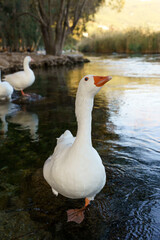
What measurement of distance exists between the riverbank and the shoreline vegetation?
26.1ft

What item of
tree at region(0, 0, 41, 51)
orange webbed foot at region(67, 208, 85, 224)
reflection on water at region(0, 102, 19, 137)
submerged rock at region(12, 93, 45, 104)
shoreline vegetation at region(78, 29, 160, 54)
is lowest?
orange webbed foot at region(67, 208, 85, 224)

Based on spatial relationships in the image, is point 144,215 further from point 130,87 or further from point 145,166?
point 130,87

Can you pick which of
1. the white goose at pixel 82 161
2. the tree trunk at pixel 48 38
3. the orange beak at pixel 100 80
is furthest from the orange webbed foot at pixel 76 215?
the tree trunk at pixel 48 38

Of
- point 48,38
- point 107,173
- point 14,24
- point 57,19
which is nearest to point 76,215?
point 107,173

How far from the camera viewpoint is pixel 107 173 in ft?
10.8

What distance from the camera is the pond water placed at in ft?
7.89

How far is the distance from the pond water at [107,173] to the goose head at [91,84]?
1.32 m

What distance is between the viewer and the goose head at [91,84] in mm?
2059

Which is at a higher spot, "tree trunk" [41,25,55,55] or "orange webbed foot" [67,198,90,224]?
"tree trunk" [41,25,55,55]

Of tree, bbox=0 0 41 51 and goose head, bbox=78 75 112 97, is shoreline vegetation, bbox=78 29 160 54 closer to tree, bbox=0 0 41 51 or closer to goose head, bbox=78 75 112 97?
tree, bbox=0 0 41 51

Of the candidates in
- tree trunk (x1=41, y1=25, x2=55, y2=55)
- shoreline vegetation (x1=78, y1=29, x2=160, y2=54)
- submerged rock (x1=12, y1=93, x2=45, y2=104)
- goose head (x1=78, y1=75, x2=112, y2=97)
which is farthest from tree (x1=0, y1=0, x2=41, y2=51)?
goose head (x1=78, y1=75, x2=112, y2=97)

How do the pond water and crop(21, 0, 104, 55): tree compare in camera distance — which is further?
crop(21, 0, 104, 55): tree

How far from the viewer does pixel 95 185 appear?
2188 mm

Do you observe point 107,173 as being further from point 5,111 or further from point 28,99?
point 28,99
